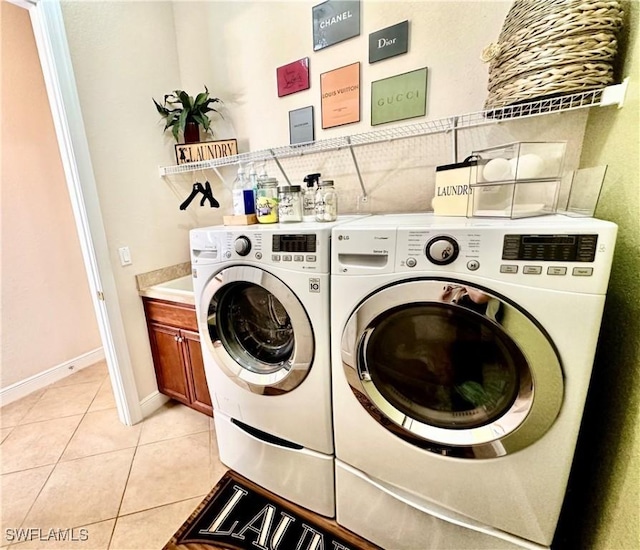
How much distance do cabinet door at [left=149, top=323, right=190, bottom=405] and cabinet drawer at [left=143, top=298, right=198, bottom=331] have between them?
0.15 feet

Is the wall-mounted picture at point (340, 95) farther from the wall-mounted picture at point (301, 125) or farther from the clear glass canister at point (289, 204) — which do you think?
the clear glass canister at point (289, 204)

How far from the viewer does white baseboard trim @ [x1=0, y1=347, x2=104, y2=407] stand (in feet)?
6.51

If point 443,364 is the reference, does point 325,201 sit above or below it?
above

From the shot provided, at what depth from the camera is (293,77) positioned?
5.06 feet

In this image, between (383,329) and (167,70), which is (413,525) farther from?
(167,70)

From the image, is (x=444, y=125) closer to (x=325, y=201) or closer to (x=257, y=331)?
(x=325, y=201)

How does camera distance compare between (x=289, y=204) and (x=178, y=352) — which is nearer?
(x=289, y=204)

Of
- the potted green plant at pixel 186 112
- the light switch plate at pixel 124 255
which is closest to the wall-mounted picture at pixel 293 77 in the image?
the potted green plant at pixel 186 112

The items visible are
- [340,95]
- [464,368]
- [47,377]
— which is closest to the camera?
[464,368]

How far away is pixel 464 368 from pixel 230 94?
199 centimetres

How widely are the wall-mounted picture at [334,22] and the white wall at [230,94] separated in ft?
0.13

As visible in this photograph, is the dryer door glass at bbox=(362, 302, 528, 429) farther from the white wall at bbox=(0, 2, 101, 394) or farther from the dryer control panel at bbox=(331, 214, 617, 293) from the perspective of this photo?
the white wall at bbox=(0, 2, 101, 394)

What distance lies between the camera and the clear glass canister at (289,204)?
1115 mm

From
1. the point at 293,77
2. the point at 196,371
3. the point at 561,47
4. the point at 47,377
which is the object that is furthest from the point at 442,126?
the point at 47,377
